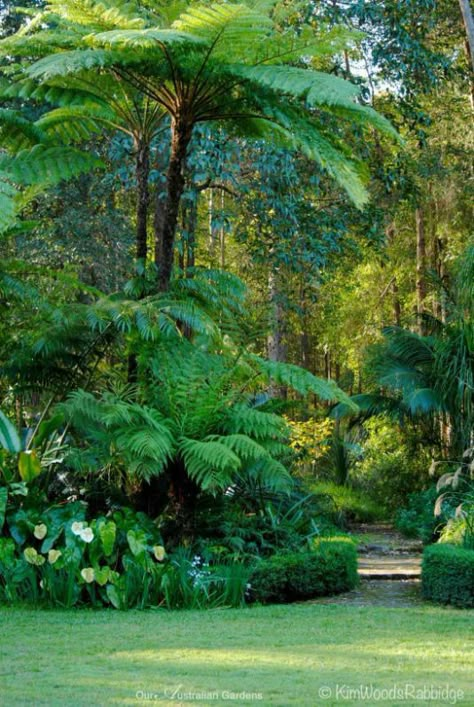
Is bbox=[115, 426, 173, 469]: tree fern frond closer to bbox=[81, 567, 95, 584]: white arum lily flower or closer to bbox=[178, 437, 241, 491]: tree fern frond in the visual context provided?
bbox=[178, 437, 241, 491]: tree fern frond

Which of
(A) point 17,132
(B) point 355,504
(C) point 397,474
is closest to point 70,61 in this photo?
(A) point 17,132

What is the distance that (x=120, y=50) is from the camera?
798cm

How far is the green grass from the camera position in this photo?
4.35 metres

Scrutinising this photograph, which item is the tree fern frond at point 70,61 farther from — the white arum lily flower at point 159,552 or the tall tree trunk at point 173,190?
the white arum lily flower at point 159,552

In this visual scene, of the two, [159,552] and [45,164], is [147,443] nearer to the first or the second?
[159,552]

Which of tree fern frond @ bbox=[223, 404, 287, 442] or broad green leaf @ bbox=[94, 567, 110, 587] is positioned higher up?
tree fern frond @ bbox=[223, 404, 287, 442]

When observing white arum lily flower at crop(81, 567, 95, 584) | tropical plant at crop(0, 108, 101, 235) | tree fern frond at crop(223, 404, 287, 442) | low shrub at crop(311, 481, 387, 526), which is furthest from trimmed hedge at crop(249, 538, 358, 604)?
low shrub at crop(311, 481, 387, 526)

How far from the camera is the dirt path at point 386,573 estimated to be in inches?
307

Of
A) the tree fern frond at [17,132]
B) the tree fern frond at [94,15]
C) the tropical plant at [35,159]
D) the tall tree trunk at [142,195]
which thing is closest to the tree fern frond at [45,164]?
the tropical plant at [35,159]

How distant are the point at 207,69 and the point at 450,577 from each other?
4731 mm

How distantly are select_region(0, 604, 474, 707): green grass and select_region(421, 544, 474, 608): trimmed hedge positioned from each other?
0.27 metres

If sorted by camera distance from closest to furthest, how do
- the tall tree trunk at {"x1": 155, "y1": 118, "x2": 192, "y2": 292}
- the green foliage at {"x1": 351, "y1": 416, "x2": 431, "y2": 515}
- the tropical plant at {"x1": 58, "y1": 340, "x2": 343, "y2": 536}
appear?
1. the tropical plant at {"x1": 58, "y1": 340, "x2": 343, "y2": 536}
2. the tall tree trunk at {"x1": 155, "y1": 118, "x2": 192, "y2": 292}
3. the green foliage at {"x1": 351, "y1": 416, "x2": 431, "y2": 515}

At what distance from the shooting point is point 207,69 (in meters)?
8.07

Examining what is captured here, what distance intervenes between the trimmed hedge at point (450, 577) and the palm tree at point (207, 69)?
2.99 m
